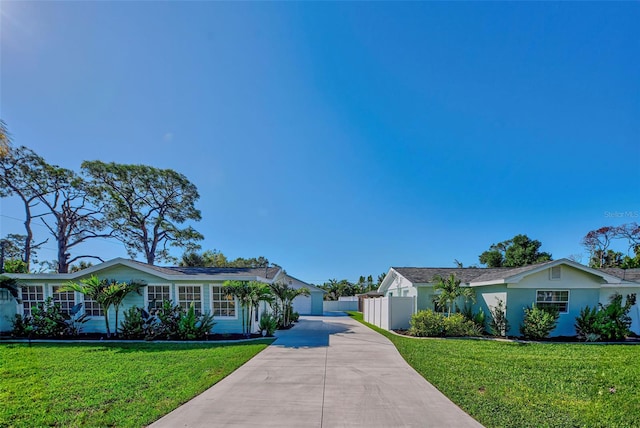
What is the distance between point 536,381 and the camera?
6.03 metres

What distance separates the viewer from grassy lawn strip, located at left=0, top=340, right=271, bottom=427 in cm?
439

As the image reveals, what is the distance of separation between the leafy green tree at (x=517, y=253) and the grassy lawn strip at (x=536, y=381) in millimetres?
31619

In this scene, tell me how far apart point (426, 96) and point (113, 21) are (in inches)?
441

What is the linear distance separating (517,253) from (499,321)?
1251 inches

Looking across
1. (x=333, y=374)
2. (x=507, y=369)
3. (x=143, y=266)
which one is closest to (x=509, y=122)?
(x=507, y=369)

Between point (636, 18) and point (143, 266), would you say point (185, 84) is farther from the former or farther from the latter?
point (636, 18)

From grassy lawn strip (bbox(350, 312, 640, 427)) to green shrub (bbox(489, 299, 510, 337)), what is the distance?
2.11 metres

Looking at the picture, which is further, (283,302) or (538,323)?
→ (283,302)

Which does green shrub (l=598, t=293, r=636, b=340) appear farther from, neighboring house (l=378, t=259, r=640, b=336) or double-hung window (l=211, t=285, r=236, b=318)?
double-hung window (l=211, t=285, r=236, b=318)

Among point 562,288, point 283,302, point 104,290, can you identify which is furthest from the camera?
point 283,302

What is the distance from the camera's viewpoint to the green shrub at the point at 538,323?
451 inches

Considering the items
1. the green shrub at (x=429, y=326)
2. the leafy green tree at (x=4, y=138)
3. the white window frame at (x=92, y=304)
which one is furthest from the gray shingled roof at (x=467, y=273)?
the leafy green tree at (x=4, y=138)

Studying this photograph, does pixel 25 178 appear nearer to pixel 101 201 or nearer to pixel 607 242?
pixel 101 201

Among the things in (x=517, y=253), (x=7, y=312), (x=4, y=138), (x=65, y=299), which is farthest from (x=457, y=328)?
(x=517, y=253)
